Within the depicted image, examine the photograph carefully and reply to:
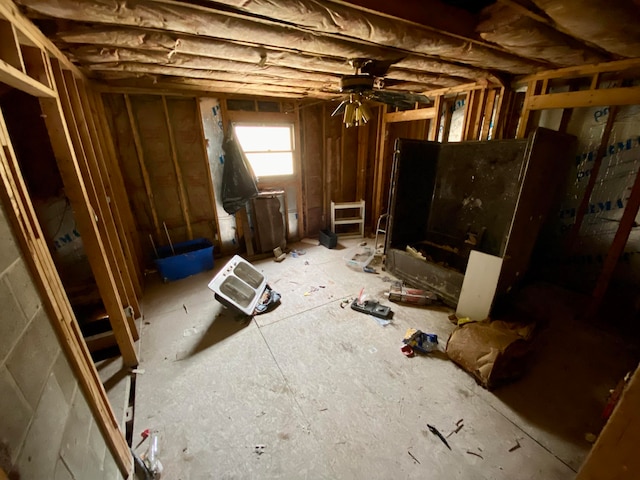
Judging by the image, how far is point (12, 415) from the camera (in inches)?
26.1

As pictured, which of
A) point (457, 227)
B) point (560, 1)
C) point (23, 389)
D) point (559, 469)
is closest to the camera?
point (23, 389)

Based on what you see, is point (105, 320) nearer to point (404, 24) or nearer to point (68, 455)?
point (68, 455)

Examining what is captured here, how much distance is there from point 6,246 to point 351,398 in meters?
1.91

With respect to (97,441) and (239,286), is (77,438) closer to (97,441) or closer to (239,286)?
(97,441)

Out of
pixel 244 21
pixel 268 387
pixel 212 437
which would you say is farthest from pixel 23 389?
pixel 244 21

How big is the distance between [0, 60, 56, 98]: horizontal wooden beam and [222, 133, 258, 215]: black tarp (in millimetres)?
2143

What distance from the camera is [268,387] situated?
6.12 ft

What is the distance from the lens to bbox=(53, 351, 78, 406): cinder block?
923 mm

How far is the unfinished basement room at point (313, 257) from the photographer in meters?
1.17

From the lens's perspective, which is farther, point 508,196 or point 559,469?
point 508,196

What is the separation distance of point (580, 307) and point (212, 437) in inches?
135

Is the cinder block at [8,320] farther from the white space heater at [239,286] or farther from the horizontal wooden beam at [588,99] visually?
the horizontal wooden beam at [588,99]

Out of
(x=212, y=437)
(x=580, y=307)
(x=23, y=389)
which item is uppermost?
(x=23, y=389)

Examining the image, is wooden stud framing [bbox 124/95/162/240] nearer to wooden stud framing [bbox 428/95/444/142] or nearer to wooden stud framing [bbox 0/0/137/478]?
wooden stud framing [bbox 0/0/137/478]
